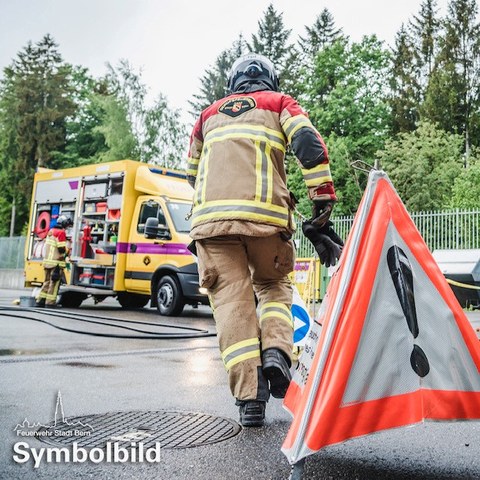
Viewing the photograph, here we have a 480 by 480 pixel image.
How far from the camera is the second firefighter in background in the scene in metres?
3.16

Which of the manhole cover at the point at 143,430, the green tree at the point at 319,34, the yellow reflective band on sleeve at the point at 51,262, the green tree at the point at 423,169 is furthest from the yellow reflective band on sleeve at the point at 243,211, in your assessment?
the green tree at the point at 319,34

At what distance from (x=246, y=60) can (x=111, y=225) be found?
945cm

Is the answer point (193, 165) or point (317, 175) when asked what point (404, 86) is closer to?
point (193, 165)

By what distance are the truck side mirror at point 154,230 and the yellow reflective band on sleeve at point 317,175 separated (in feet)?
25.9

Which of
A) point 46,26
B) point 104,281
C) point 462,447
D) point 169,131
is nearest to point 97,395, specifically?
point 462,447

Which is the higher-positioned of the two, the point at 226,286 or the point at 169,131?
the point at 169,131

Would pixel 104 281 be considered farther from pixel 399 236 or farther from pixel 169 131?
pixel 169 131

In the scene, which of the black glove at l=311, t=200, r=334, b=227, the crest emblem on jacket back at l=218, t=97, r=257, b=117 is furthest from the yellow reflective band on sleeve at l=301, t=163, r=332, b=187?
the crest emblem on jacket back at l=218, t=97, r=257, b=117

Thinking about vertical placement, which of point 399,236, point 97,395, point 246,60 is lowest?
point 97,395

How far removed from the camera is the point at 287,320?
3.38 meters

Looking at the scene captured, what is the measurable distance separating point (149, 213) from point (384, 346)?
10176 millimetres

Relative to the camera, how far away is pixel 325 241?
3.24 meters

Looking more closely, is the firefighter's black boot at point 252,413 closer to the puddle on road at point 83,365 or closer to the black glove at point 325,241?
the black glove at point 325,241

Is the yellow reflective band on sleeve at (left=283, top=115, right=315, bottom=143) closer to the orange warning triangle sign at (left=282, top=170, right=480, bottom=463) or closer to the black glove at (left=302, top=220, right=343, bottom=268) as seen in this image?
the black glove at (left=302, top=220, right=343, bottom=268)
